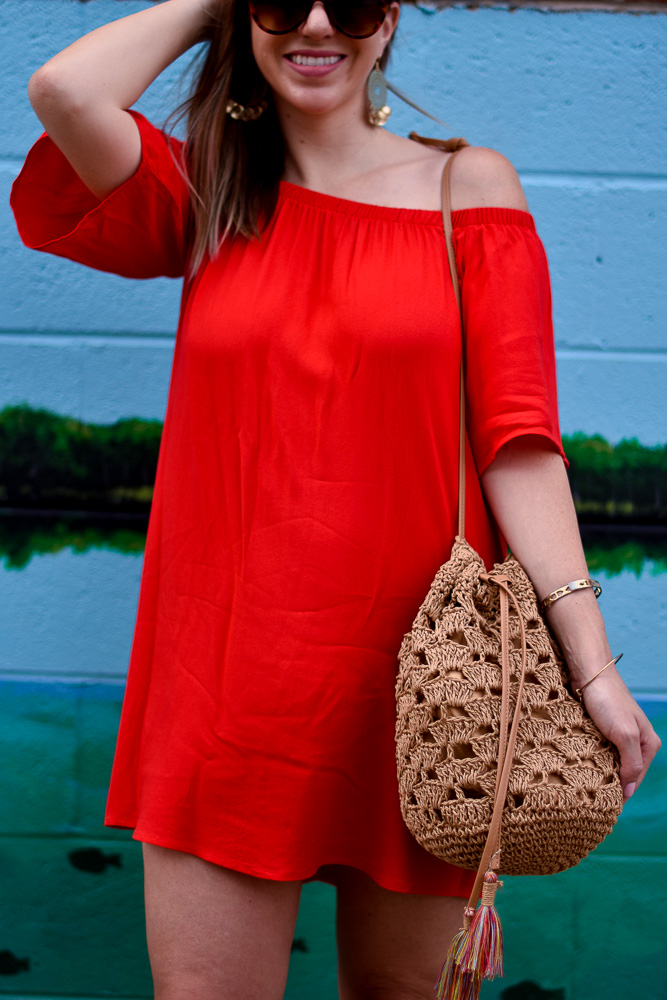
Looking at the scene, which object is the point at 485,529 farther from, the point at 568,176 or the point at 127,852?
the point at 127,852

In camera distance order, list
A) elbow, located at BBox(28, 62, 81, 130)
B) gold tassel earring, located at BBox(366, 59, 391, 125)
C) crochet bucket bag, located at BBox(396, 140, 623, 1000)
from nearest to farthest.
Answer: crochet bucket bag, located at BBox(396, 140, 623, 1000) < elbow, located at BBox(28, 62, 81, 130) < gold tassel earring, located at BBox(366, 59, 391, 125)

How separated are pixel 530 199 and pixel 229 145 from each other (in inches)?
33.1

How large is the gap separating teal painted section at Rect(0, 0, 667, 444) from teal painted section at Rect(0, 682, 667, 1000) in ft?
2.32

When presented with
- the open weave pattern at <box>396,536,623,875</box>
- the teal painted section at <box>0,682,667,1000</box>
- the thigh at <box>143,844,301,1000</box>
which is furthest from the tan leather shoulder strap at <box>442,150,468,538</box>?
the teal painted section at <box>0,682,667,1000</box>

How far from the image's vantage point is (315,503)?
3.98 ft

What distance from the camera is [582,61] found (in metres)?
1.91

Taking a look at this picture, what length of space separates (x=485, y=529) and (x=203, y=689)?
0.46 m

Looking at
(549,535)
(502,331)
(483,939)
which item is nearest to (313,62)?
(502,331)

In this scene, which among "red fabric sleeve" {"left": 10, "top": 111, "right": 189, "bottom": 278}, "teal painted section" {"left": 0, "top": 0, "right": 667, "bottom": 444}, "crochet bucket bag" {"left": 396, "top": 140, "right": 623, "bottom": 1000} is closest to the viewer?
"crochet bucket bag" {"left": 396, "top": 140, "right": 623, "bottom": 1000}

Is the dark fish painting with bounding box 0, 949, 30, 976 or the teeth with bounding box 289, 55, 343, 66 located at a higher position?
the teeth with bounding box 289, 55, 343, 66

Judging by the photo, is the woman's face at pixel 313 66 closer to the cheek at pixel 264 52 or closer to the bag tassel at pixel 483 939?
the cheek at pixel 264 52

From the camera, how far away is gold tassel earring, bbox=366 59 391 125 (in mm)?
1401

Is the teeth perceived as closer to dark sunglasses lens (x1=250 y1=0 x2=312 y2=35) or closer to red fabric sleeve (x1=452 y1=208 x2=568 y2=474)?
dark sunglasses lens (x1=250 y1=0 x2=312 y2=35)

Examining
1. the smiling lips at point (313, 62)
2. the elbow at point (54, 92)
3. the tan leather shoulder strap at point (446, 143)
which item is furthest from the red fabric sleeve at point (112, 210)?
the tan leather shoulder strap at point (446, 143)
